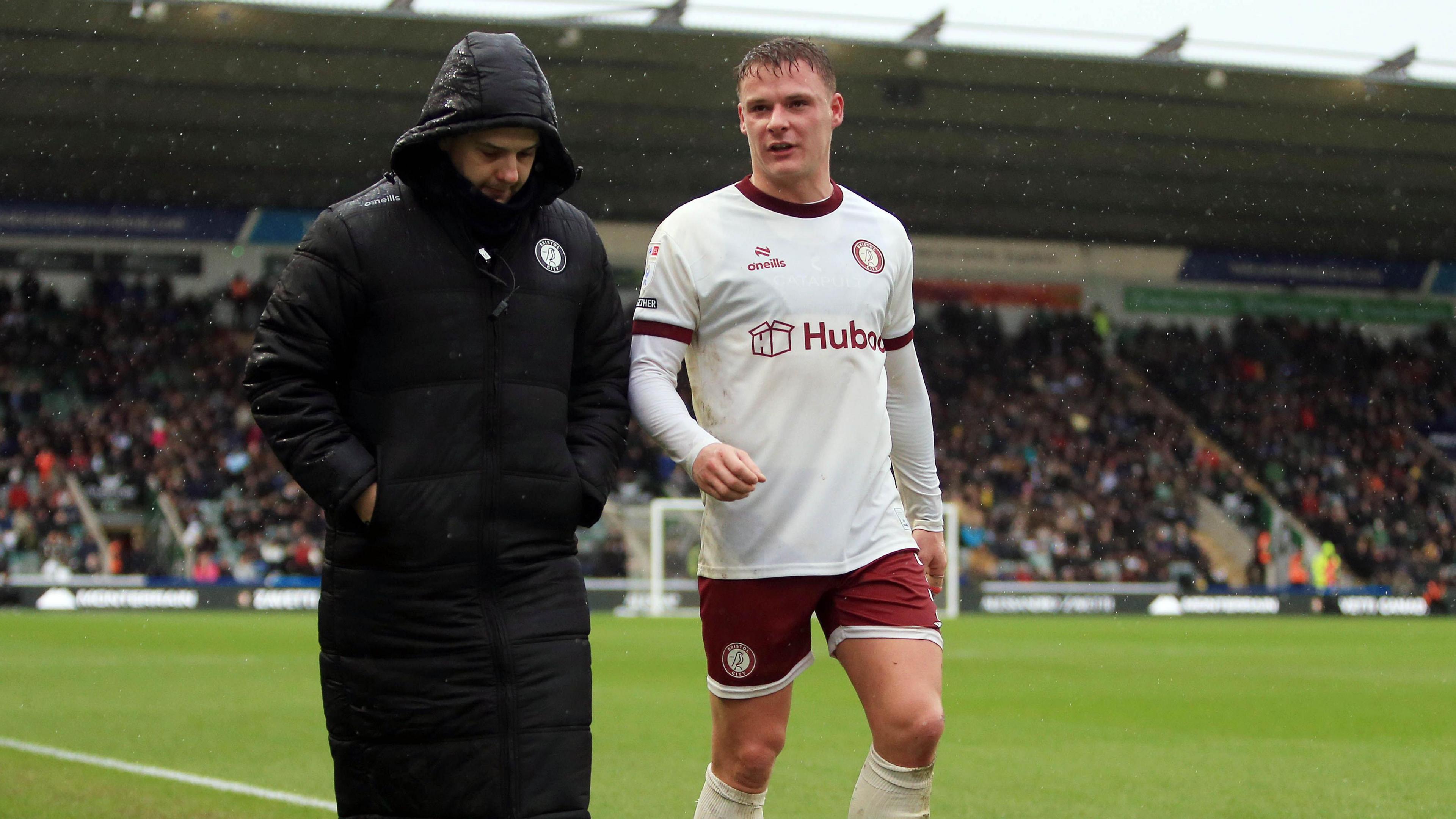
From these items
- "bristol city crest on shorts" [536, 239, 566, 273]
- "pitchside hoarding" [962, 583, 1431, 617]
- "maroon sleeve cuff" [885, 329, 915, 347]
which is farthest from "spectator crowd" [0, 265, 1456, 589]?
"bristol city crest on shorts" [536, 239, 566, 273]

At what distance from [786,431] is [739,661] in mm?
582

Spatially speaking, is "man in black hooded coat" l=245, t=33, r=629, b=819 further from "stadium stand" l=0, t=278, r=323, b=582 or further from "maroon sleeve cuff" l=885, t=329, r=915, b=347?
"stadium stand" l=0, t=278, r=323, b=582

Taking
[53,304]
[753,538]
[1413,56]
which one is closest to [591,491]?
[753,538]

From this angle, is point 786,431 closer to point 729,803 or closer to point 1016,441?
point 729,803

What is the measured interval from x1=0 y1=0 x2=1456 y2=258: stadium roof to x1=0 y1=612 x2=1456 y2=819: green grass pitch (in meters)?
8.91

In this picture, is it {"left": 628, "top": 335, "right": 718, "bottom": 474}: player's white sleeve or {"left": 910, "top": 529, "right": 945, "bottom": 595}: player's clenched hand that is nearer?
{"left": 628, "top": 335, "right": 718, "bottom": 474}: player's white sleeve

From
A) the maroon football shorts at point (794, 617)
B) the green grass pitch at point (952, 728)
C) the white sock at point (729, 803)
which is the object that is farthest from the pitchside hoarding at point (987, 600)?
the maroon football shorts at point (794, 617)

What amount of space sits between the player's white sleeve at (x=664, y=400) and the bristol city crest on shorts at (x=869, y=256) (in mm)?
507

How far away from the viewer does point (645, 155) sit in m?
28.9

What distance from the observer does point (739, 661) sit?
4.26 meters

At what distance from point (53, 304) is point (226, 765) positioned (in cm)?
2431

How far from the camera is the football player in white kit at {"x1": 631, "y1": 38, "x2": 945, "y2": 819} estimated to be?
4172 millimetres

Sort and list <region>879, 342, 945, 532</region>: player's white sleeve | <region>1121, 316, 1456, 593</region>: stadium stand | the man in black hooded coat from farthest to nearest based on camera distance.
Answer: <region>1121, 316, 1456, 593</region>: stadium stand → <region>879, 342, 945, 532</region>: player's white sleeve → the man in black hooded coat

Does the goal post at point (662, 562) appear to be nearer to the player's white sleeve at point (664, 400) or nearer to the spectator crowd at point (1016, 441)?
the spectator crowd at point (1016, 441)
